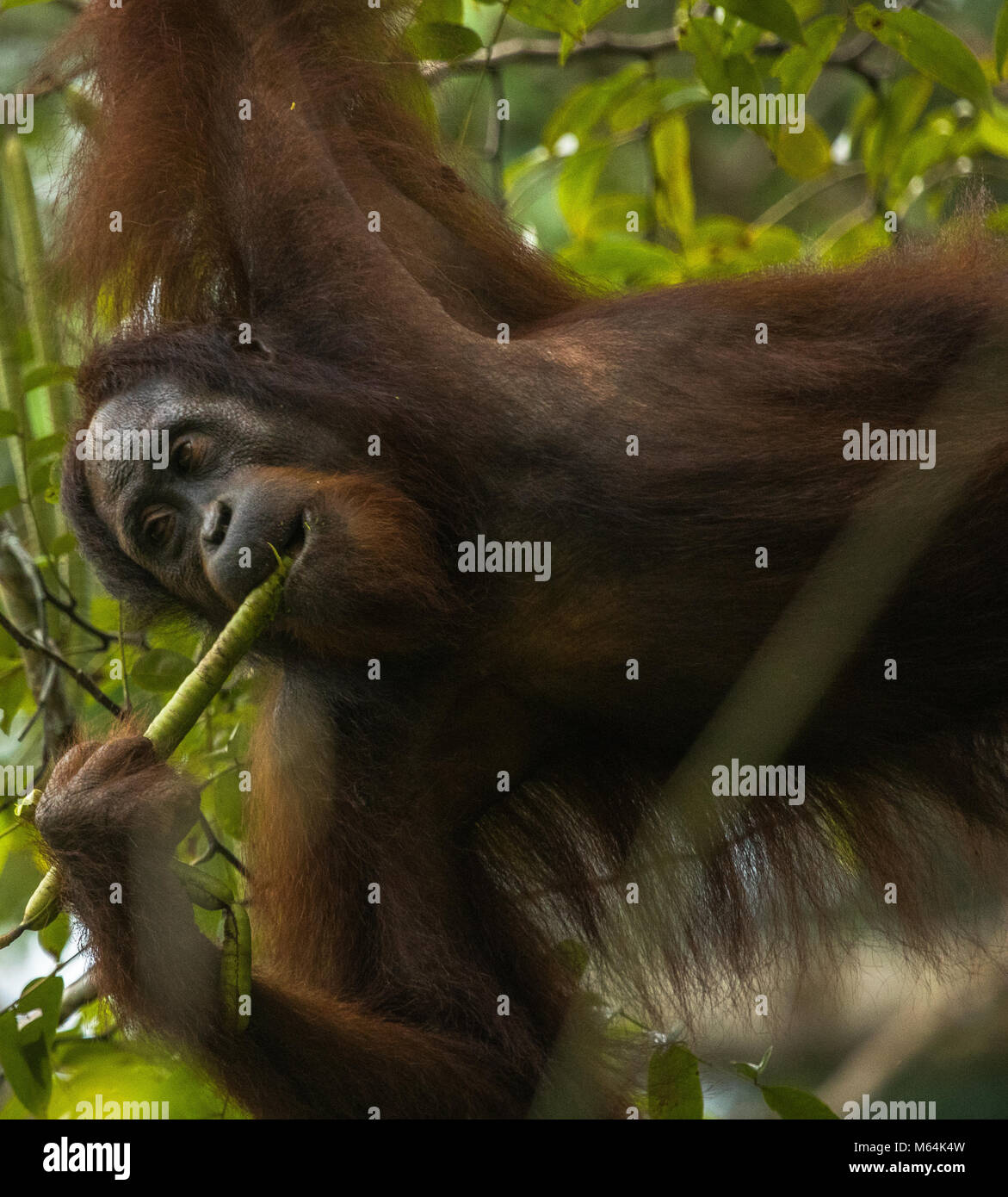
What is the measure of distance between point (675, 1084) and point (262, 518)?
144 centimetres

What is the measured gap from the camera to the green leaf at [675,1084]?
293 centimetres

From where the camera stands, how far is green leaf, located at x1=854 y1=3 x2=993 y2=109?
317cm

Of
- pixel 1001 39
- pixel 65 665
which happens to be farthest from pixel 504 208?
pixel 65 665

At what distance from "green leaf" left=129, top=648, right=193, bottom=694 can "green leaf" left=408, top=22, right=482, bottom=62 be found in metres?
1.55

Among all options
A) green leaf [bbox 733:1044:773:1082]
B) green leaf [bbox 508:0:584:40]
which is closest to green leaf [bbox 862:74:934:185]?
green leaf [bbox 508:0:584:40]

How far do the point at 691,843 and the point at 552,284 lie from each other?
1.43 meters

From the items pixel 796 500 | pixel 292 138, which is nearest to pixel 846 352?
pixel 796 500

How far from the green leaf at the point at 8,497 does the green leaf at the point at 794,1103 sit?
2.19 meters

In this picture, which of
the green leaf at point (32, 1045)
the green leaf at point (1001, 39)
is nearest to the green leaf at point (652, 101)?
the green leaf at point (1001, 39)

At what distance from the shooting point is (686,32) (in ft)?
11.0

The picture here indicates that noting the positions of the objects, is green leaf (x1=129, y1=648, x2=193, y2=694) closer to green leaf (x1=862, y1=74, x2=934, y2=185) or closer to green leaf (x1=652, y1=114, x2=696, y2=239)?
green leaf (x1=652, y1=114, x2=696, y2=239)

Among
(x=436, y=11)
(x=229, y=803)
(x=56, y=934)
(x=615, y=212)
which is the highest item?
(x=615, y=212)

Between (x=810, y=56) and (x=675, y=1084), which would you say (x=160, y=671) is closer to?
(x=675, y=1084)

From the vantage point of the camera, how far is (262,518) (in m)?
2.89
